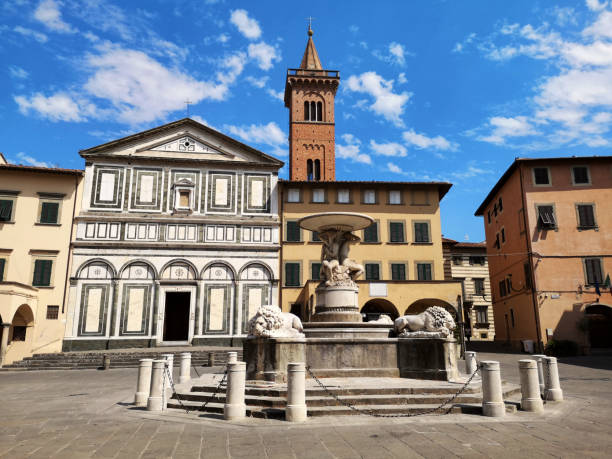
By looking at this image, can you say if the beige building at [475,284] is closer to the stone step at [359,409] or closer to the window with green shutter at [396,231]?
the window with green shutter at [396,231]

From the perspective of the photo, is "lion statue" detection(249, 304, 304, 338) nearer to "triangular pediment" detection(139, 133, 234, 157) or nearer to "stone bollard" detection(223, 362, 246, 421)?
"stone bollard" detection(223, 362, 246, 421)

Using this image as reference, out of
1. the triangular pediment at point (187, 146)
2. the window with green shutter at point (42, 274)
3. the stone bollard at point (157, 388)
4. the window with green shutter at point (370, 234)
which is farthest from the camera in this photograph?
the triangular pediment at point (187, 146)

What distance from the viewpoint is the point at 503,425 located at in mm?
7246

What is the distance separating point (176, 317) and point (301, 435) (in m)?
25.1

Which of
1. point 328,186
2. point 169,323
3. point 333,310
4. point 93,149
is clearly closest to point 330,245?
point 333,310

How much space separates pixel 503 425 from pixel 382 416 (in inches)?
75.7

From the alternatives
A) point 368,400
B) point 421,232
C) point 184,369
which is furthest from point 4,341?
point 421,232

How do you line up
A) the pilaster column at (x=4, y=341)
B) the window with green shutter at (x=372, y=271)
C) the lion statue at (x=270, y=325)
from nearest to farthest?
the lion statue at (x=270, y=325)
the pilaster column at (x=4, y=341)
the window with green shutter at (x=372, y=271)

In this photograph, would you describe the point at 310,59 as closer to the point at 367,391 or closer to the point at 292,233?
the point at 292,233

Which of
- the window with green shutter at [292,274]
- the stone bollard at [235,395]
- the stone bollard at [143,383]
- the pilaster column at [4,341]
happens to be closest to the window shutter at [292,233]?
the window with green shutter at [292,274]

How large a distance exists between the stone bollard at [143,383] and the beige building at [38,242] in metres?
18.4

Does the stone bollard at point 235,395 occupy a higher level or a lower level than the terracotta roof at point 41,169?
lower

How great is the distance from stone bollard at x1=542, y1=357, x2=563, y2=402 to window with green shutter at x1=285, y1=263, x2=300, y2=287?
20.1 metres

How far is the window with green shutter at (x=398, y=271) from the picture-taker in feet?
97.9
